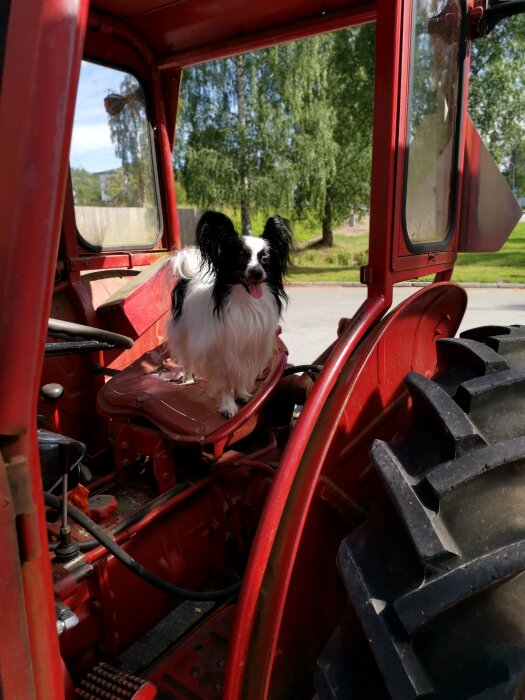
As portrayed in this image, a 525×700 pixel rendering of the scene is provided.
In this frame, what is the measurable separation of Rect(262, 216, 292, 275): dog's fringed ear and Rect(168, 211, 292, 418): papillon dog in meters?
0.01

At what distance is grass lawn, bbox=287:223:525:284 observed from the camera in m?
12.7

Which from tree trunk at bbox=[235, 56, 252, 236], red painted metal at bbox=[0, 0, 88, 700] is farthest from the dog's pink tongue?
tree trunk at bbox=[235, 56, 252, 236]

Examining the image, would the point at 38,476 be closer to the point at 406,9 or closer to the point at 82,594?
the point at 82,594

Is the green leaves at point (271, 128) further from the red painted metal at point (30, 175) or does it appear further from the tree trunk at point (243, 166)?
the red painted metal at point (30, 175)

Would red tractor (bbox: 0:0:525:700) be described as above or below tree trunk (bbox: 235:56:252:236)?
below

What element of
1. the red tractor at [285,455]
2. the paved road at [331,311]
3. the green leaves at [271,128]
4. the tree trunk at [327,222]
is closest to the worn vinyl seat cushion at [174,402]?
the red tractor at [285,455]

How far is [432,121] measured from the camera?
5.01 feet

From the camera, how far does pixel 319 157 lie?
1555 cm

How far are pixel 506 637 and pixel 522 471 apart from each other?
300 millimetres

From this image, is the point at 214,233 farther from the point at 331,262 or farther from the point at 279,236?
the point at 331,262

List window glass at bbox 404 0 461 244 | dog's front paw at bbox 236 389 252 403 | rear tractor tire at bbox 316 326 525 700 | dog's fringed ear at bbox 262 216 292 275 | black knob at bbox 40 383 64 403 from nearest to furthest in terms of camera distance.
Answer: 1. rear tractor tire at bbox 316 326 525 700
2. window glass at bbox 404 0 461 244
3. black knob at bbox 40 383 64 403
4. dog's front paw at bbox 236 389 252 403
5. dog's fringed ear at bbox 262 216 292 275

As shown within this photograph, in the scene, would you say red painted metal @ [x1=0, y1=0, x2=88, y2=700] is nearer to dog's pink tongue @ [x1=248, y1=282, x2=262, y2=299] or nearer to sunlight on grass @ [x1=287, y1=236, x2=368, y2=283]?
dog's pink tongue @ [x1=248, y1=282, x2=262, y2=299]

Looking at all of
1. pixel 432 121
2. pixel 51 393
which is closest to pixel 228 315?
pixel 51 393

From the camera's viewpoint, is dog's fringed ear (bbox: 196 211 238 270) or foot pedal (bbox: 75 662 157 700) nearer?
foot pedal (bbox: 75 662 157 700)
